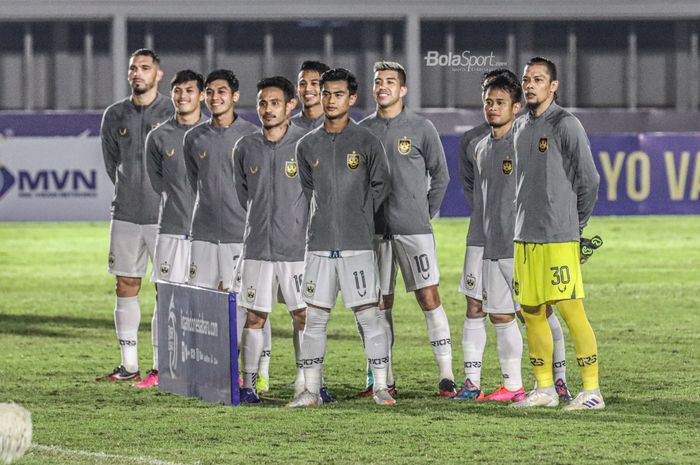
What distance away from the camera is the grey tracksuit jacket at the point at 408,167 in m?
10.0

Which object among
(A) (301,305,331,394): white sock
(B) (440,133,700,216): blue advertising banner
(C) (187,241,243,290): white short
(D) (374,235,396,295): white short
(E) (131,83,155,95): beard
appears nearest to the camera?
(A) (301,305,331,394): white sock

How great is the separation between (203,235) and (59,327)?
4713mm

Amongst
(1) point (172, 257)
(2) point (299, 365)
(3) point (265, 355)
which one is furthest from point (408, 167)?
(1) point (172, 257)

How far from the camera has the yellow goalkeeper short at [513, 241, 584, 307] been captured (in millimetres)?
9117

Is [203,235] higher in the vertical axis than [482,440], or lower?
higher

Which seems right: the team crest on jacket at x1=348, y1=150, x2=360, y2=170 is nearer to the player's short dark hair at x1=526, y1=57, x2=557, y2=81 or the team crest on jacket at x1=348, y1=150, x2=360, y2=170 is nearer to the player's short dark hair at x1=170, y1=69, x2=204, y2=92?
the player's short dark hair at x1=526, y1=57, x2=557, y2=81

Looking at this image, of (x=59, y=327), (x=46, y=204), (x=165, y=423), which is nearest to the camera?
(x=165, y=423)

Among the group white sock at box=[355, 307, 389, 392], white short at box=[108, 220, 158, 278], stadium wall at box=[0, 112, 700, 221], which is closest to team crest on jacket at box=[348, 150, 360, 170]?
white sock at box=[355, 307, 389, 392]

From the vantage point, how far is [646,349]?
1282 centimetres

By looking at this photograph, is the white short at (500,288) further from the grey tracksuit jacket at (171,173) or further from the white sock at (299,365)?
the grey tracksuit jacket at (171,173)

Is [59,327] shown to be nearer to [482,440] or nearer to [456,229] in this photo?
[482,440]

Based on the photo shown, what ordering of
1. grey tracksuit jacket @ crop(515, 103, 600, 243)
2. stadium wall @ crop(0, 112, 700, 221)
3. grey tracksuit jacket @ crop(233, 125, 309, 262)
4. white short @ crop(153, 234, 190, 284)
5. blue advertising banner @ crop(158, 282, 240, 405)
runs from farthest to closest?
stadium wall @ crop(0, 112, 700, 221) → white short @ crop(153, 234, 190, 284) → grey tracksuit jacket @ crop(233, 125, 309, 262) → blue advertising banner @ crop(158, 282, 240, 405) → grey tracksuit jacket @ crop(515, 103, 600, 243)

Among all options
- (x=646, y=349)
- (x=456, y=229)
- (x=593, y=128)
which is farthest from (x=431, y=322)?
(x=593, y=128)

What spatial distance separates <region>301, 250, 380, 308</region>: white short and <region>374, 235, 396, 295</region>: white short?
2.17 feet
